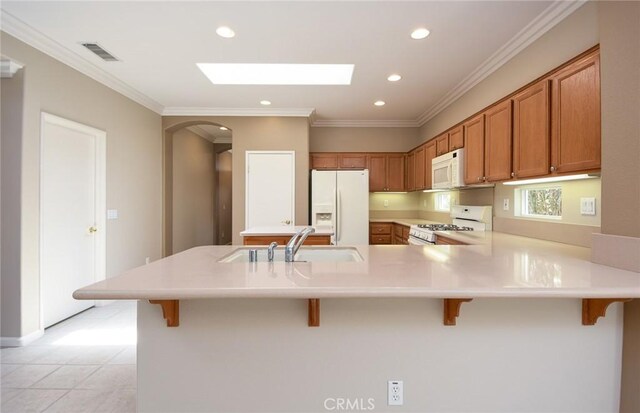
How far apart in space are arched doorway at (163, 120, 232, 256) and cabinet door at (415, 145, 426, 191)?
10.2 ft

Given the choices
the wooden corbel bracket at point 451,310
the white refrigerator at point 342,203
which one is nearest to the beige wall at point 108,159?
the white refrigerator at point 342,203

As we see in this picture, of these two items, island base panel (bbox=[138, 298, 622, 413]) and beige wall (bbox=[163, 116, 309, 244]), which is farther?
beige wall (bbox=[163, 116, 309, 244])

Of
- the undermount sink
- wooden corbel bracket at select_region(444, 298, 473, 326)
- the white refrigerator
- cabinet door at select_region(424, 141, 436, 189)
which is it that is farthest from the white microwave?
wooden corbel bracket at select_region(444, 298, 473, 326)

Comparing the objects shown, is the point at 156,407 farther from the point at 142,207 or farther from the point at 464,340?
the point at 142,207

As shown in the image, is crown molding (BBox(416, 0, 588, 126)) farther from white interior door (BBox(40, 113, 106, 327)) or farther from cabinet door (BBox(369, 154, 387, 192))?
white interior door (BBox(40, 113, 106, 327))

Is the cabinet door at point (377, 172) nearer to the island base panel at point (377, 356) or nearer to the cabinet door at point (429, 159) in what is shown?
the cabinet door at point (429, 159)

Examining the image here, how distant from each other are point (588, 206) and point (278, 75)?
3.25m

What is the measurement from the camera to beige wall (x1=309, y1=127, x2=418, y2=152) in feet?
18.4

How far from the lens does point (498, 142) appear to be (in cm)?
273

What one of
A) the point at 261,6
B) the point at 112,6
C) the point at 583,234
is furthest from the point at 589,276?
the point at 112,6

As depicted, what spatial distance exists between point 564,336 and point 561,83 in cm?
159

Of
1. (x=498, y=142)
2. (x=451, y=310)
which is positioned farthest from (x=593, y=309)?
(x=498, y=142)

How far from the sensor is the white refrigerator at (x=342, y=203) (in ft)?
16.3

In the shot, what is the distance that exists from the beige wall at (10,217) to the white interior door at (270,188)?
2.73 m
